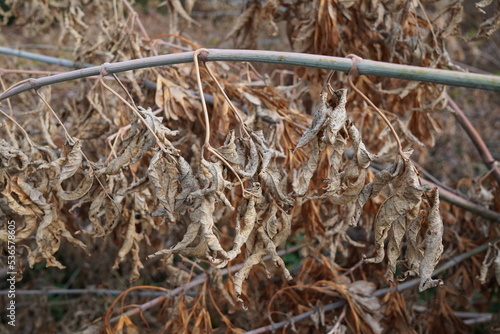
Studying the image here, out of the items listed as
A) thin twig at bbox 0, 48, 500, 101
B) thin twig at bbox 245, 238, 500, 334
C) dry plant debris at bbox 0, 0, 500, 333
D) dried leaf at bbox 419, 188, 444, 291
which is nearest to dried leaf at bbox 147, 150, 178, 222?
dry plant debris at bbox 0, 0, 500, 333

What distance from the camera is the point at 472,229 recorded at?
2.29 meters

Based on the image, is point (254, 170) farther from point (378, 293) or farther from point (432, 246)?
point (378, 293)

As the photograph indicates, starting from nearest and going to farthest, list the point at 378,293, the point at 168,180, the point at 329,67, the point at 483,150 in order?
the point at 329,67 < the point at 168,180 < the point at 378,293 < the point at 483,150

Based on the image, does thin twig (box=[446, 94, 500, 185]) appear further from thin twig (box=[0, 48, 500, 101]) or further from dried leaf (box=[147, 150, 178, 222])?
dried leaf (box=[147, 150, 178, 222])

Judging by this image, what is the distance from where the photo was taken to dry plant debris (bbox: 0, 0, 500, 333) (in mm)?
1159

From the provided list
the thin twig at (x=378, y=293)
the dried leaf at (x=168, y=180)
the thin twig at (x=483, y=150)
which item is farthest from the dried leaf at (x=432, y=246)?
the thin twig at (x=483, y=150)

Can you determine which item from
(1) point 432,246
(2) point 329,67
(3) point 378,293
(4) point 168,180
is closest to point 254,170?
(4) point 168,180

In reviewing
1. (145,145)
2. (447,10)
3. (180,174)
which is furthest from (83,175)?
(447,10)

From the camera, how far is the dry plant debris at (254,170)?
1159 mm

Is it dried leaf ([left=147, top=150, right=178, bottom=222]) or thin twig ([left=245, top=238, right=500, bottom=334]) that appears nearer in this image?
dried leaf ([left=147, top=150, right=178, bottom=222])

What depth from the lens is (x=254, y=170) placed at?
3.98 ft

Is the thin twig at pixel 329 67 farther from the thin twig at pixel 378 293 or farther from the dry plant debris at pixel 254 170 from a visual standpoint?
the thin twig at pixel 378 293

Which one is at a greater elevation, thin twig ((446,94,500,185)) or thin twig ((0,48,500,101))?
thin twig ((0,48,500,101))

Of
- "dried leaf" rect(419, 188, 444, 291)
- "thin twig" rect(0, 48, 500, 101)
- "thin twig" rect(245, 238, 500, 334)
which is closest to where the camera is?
"thin twig" rect(0, 48, 500, 101)
